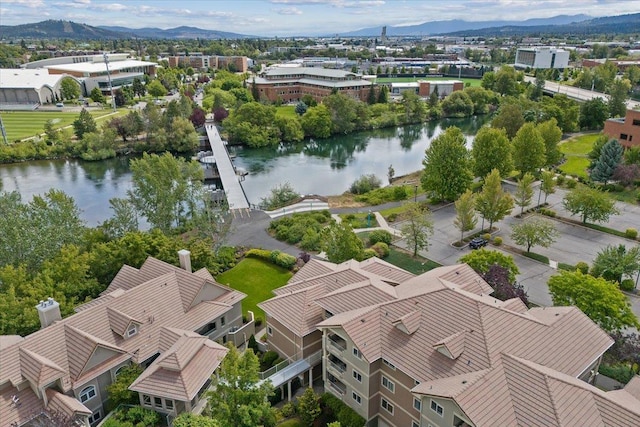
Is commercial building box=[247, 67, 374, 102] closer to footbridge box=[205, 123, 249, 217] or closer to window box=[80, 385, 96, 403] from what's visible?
footbridge box=[205, 123, 249, 217]

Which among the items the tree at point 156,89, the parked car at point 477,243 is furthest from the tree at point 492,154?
the tree at point 156,89

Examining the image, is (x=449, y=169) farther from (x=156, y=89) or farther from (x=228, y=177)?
(x=156, y=89)

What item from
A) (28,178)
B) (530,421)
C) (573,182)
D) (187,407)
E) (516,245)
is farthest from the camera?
(28,178)

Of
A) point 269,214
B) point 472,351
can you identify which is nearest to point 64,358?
point 472,351

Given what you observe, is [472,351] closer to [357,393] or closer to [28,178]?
[357,393]

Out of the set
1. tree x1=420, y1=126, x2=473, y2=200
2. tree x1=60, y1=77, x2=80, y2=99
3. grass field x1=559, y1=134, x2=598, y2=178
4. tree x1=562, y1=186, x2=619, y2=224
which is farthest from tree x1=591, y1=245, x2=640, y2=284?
tree x1=60, y1=77, x2=80, y2=99


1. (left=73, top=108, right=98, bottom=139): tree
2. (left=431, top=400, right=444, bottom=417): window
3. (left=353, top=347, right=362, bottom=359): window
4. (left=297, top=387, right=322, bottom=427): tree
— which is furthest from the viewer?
(left=73, top=108, right=98, bottom=139): tree

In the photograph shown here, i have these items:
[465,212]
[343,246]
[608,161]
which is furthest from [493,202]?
[608,161]
